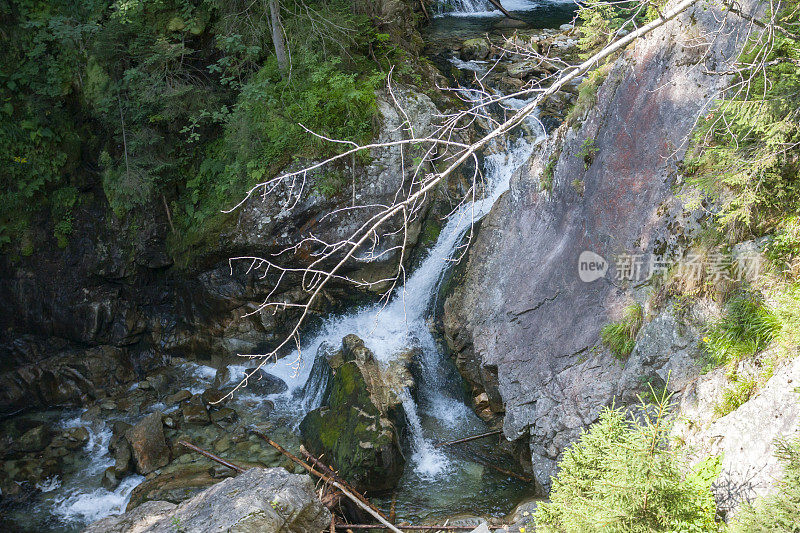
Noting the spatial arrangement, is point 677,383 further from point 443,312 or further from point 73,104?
point 73,104

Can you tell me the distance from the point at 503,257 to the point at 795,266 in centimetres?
405

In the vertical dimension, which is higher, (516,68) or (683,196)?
(516,68)

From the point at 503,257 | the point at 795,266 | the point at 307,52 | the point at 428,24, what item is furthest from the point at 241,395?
the point at 428,24

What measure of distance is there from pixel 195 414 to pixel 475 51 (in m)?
9.94

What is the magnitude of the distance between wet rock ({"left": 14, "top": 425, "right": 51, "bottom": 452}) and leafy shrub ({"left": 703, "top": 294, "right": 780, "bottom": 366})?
393 inches

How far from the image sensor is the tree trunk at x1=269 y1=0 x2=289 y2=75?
9.32 metres

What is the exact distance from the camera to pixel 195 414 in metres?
9.05

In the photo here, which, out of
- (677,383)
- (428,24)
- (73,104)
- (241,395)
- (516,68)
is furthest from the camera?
(428,24)

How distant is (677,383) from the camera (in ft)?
15.8

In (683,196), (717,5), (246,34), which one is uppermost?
(246,34)

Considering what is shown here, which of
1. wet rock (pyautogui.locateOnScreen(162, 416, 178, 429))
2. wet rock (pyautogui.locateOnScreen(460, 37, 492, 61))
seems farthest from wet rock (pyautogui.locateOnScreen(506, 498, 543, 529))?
wet rock (pyautogui.locateOnScreen(460, 37, 492, 61))

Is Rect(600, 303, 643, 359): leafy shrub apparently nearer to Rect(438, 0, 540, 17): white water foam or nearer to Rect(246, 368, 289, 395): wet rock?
Rect(246, 368, 289, 395): wet rock

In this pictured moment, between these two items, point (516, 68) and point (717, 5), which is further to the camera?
point (516, 68)

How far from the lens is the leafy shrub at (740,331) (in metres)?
4.20
